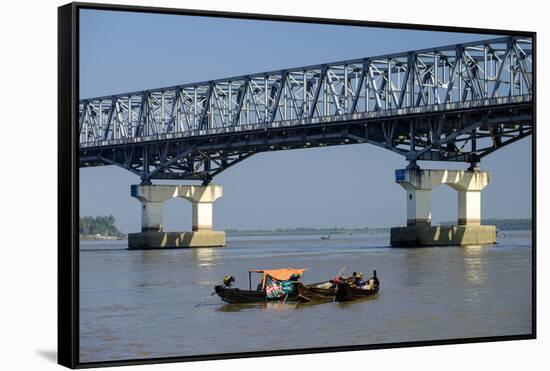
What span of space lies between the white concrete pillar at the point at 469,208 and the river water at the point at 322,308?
65 cm

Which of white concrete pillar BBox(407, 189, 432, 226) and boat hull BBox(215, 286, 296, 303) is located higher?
white concrete pillar BBox(407, 189, 432, 226)

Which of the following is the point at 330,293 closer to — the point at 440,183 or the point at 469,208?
the point at 469,208

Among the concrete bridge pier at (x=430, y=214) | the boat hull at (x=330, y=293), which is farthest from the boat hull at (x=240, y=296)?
the concrete bridge pier at (x=430, y=214)

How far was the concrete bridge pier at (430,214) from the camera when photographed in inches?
1001

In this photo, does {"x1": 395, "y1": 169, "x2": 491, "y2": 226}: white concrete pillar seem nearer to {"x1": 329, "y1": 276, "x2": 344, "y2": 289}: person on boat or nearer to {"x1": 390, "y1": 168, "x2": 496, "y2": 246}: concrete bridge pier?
{"x1": 390, "y1": 168, "x2": 496, "y2": 246}: concrete bridge pier

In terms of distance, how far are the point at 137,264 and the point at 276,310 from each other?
12.5 metres

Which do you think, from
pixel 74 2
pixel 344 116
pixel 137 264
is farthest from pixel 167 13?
pixel 344 116

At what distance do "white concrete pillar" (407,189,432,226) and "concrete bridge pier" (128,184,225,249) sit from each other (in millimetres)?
4078

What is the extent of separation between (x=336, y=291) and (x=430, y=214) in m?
6.52

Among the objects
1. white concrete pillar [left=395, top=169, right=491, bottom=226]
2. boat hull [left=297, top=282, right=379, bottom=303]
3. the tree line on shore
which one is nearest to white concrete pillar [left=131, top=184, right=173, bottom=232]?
the tree line on shore

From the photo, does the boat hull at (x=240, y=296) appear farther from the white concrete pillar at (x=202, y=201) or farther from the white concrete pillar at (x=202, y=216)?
the white concrete pillar at (x=202, y=201)

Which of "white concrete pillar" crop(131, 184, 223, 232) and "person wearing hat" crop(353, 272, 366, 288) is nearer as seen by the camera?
"person wearing hat" crop(353, 272, 366, 288)

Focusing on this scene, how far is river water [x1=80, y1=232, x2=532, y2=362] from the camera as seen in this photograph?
1827 cm

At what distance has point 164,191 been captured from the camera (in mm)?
36406
